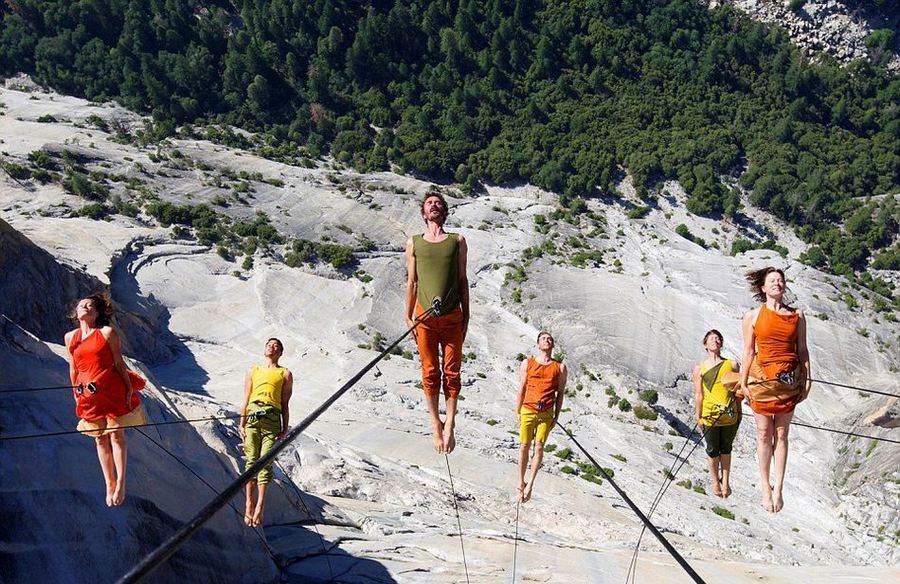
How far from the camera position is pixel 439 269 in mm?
8250

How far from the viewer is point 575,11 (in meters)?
89.9

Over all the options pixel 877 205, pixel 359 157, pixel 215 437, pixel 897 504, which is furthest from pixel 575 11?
pixel 215 437

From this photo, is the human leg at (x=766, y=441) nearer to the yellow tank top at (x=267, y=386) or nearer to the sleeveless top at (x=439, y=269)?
the sleeveless top at (x=439, y=269)

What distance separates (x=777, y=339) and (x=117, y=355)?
298 inches

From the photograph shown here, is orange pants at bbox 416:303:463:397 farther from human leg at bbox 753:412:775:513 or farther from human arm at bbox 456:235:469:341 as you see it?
human leg at bbox 753:412:775:513

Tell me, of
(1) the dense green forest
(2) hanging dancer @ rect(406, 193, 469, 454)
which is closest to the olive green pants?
(2) hanging dancer @ rect(406, 193, 469, 454)

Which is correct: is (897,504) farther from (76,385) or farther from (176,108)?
(176,108)

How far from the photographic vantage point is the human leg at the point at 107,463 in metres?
7.79

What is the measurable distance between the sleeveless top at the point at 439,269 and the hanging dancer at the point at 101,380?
3517 millimetres

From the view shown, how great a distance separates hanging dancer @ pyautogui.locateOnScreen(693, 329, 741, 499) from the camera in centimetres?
957

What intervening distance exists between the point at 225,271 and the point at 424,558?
129 feet

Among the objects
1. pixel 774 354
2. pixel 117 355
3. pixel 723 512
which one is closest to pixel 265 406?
pixel 117 355

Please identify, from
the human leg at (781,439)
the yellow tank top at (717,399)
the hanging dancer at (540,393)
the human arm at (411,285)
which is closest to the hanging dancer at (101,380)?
the human arm at (411,285)

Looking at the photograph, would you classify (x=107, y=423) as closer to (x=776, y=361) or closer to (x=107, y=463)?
(x=107, y=463)
